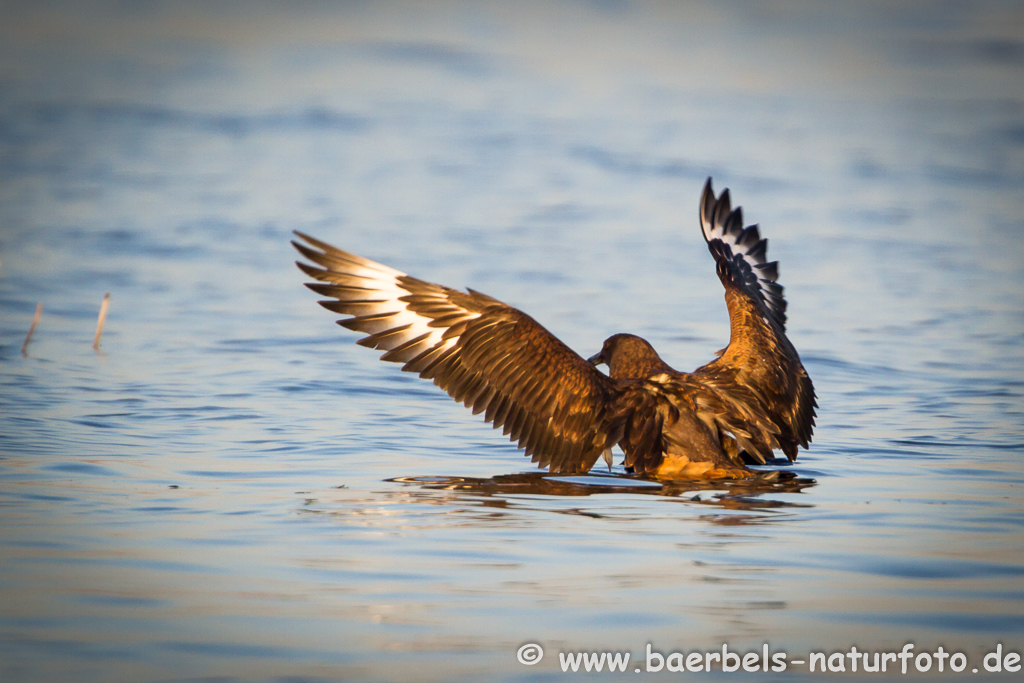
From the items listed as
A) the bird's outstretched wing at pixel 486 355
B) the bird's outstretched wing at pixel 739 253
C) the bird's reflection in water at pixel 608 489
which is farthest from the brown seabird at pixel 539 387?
the bird's outstretched wing at pixel 739 253

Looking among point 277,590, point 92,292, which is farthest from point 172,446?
point 92,292

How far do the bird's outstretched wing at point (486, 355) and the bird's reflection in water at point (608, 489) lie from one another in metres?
0.24

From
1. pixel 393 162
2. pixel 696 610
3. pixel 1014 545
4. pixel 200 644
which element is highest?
pixel 393 162

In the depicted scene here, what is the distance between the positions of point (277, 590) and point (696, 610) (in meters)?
1.77

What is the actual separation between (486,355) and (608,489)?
3.75 feet

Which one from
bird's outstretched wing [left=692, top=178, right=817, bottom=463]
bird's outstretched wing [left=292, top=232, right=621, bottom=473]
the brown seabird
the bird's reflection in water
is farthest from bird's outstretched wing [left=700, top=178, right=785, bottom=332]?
bird's outstretched wing [left=292, top=232, right=621, bottom=473]

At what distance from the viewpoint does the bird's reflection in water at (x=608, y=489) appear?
270 inches

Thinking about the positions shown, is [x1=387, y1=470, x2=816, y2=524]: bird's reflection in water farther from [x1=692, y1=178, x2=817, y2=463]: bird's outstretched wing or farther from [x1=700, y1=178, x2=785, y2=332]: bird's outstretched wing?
[x1=700, y1=178, x2=785, y2=332]: bird's outstretched wing

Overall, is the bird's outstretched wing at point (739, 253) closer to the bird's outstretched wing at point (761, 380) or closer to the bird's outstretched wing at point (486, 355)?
the bird's outstretched wing at point (761, 380)

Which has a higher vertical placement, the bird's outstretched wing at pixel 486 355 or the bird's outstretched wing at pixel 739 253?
the bird's outstretched wing at pixel 739 253

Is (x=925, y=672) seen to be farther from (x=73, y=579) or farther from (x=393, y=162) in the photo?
(x=393, y=162)

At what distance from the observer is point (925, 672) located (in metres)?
4.61

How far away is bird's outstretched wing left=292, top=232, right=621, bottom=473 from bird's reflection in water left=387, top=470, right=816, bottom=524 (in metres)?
0.24

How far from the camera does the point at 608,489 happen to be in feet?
24.2
